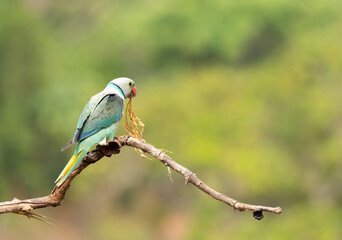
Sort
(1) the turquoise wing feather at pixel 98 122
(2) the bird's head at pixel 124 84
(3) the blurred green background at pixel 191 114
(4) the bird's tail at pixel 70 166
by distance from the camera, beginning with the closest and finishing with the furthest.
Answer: (4) the bird's tail at pixel 70 166 < (1) the turquoise wing feather at pixel 98 122 < (2) the bird's head at pixel 124 84 < (3) the blurred green background at pixel 191 114

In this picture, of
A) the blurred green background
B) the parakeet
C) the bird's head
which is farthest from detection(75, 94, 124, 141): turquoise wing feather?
the blurred green background

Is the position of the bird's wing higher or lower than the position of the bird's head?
lower

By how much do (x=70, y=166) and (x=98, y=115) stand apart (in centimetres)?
44

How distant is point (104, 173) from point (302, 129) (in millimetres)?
6105

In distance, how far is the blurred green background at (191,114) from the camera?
65.8ft

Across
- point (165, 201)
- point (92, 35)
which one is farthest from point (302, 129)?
point (92, 35)

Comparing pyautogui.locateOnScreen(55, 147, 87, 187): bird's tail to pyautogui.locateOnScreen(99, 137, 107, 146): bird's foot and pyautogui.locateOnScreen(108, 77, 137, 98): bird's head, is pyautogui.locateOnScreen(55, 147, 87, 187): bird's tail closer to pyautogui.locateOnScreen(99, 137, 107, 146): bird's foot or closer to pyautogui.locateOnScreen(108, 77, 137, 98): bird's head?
pyautogui.locateOnScreen(99, 137, 107, 146): bird's foot

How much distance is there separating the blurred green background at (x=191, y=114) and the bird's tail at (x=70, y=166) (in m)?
14.4

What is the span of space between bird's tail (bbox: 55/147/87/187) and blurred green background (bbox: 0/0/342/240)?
14363 mm

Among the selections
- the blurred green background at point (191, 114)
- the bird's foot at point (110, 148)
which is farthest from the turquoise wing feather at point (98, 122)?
the blurred green background at point (191, 114)

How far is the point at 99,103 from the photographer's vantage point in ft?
17.3

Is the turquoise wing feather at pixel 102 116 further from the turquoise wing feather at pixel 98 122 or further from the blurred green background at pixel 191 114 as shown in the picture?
the blurred green background at pixel 191 114

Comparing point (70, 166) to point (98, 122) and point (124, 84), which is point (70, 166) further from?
point (124, 84)

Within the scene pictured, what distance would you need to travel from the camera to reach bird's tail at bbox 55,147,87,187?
490 centimetres
